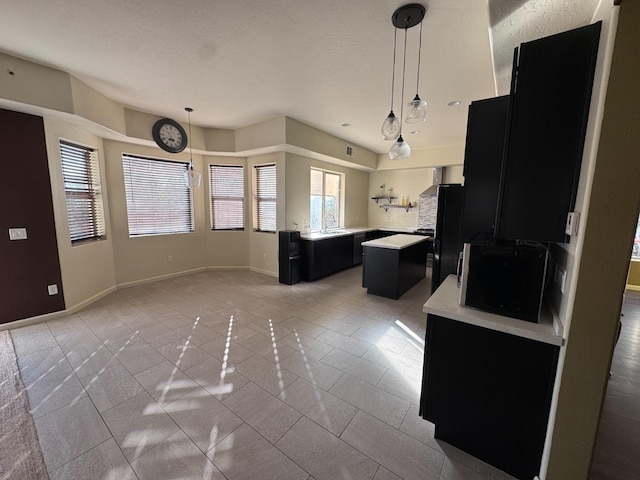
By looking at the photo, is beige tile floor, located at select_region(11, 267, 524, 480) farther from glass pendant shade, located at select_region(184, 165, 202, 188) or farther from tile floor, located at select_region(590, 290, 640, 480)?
glass pendant shade, located at select_region(184, 165, 202, 188)

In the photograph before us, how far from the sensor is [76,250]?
11.8ft

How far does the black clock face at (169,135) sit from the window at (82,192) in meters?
0.93

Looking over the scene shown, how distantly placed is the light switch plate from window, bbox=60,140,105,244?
0.48 metres

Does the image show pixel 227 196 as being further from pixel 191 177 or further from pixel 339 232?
pixel 339 232

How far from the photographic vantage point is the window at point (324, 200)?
6024 millimetres

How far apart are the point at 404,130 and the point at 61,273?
5.81 metres

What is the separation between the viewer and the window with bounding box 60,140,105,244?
3.54 meters

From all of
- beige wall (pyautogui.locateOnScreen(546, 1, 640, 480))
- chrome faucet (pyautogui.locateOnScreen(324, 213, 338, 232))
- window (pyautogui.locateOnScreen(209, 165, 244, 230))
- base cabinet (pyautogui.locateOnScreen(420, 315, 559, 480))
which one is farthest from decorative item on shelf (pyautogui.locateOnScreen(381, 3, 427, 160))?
window (pyautogui.locateOnScreen(209, 165, 244, 230))

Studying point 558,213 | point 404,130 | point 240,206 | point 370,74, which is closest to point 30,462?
point 558,213

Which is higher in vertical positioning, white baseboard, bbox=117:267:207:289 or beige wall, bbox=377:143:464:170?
beige wall, bbox=377:143:464:170

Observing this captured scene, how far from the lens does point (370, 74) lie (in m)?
2.83

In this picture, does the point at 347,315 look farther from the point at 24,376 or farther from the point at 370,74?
the point at 24,376

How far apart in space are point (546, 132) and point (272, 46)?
2250mm

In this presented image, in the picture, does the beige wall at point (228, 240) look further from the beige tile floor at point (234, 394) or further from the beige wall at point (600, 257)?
the beige wall at point (600, 257)
